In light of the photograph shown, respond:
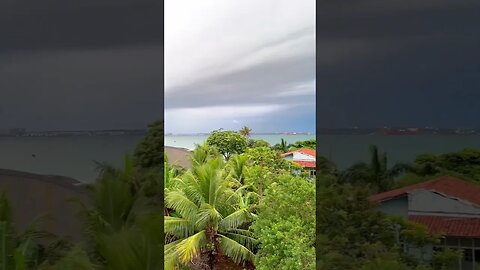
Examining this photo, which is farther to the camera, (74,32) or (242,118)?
(242,118)

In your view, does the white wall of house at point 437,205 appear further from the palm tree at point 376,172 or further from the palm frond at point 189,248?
the palm frond at point 189,248

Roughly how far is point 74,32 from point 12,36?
0.27m

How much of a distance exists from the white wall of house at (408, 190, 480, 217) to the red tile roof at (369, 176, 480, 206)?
2cm

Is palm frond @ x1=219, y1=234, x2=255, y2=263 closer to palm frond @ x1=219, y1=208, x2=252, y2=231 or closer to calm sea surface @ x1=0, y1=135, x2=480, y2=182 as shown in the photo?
palm frond @ x1=219, y1=208, x2=252, y2=231

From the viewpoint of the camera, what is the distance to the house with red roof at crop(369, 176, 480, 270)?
1.62m

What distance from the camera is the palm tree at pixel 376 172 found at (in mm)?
1638

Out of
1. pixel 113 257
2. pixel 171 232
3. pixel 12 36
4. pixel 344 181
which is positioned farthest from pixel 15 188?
pixel 171 232

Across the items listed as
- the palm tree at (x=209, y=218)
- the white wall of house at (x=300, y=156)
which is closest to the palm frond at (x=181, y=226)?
the palm tree at (x=209, y=218)

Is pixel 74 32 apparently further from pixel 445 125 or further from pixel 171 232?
pixel 171 232

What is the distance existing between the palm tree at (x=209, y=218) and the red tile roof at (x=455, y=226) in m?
3.20

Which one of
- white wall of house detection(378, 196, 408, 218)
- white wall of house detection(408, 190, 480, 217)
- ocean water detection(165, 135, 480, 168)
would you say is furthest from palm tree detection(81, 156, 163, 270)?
white wall of house detection(408, 190, 480, 217)

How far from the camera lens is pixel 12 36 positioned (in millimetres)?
1929

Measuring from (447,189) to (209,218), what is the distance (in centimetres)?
357

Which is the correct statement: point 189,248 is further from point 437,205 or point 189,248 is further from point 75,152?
point 437,205
